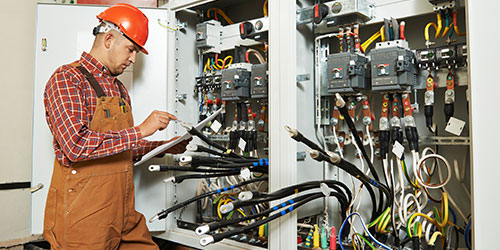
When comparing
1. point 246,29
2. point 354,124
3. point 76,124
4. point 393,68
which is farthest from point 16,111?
point 393,68

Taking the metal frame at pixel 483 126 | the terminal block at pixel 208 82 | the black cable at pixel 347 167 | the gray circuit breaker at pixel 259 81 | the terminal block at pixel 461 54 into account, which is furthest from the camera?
the terminal block at pixel 208 82

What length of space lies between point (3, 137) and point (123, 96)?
0.89 m

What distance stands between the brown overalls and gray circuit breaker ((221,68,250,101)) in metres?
0.54

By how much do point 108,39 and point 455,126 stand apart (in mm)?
1530

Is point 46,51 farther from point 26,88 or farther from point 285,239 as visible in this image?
point 285,239

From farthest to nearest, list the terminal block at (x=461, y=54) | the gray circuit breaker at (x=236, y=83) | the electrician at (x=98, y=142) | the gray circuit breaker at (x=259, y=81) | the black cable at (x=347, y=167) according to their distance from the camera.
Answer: the gray circuit breaker at (x=236, y=83) → the gray circuit breaker at (x=259, y=81) → the electrician at (x=98, y=142) → the terminal block at (x=461, y=54) → the black cable at (x=347, y=167)

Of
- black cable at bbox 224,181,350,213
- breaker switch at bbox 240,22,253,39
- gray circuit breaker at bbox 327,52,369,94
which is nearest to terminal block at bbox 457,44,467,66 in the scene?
gray circuit breaker at bbox 327,52,369,94

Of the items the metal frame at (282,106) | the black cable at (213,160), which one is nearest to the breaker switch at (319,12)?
the metal frame at (282,106)

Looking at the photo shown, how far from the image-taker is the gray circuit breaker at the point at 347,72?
1.59 m

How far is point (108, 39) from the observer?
5.65ft

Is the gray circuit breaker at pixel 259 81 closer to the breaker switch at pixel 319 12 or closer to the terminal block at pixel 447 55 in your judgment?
the breaker switch at pixel 319 12

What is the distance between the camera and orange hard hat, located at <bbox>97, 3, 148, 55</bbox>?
171 centimetres

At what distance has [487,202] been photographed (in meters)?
0.99

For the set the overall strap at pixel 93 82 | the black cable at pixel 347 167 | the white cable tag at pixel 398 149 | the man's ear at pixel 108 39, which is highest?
the man's ear at pixel 108 39
